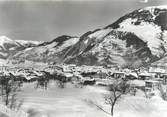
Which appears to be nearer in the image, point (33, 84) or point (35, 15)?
point (35, 15)

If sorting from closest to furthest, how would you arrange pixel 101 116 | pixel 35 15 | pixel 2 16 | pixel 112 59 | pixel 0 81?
1. pixel 2 16
2. pixel 35 15
3. pixel 101 116
4. pixel 0 81
5. pixel 112 59

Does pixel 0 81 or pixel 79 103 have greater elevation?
pixel 0 81

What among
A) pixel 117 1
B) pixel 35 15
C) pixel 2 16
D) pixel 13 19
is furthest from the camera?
pixel 35 15

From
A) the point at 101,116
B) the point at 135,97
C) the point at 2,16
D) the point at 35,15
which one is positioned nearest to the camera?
the point at 2,16

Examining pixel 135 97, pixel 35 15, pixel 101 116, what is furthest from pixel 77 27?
pixel 135 97

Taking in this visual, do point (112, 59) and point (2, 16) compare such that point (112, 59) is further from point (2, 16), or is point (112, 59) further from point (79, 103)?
point (2, 16)

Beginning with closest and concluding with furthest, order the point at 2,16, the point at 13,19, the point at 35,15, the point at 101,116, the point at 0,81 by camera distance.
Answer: the point at 2,16, the point at 13,19, the point at 35,15, the point at 101,116, the point at 0,81

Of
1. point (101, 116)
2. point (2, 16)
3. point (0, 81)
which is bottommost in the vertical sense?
point (101, 116)

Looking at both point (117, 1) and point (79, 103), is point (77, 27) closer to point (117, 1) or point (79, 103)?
point (117, 1)

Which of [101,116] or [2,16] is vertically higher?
[2,16]

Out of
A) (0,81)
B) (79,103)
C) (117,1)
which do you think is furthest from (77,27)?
(79,103)
